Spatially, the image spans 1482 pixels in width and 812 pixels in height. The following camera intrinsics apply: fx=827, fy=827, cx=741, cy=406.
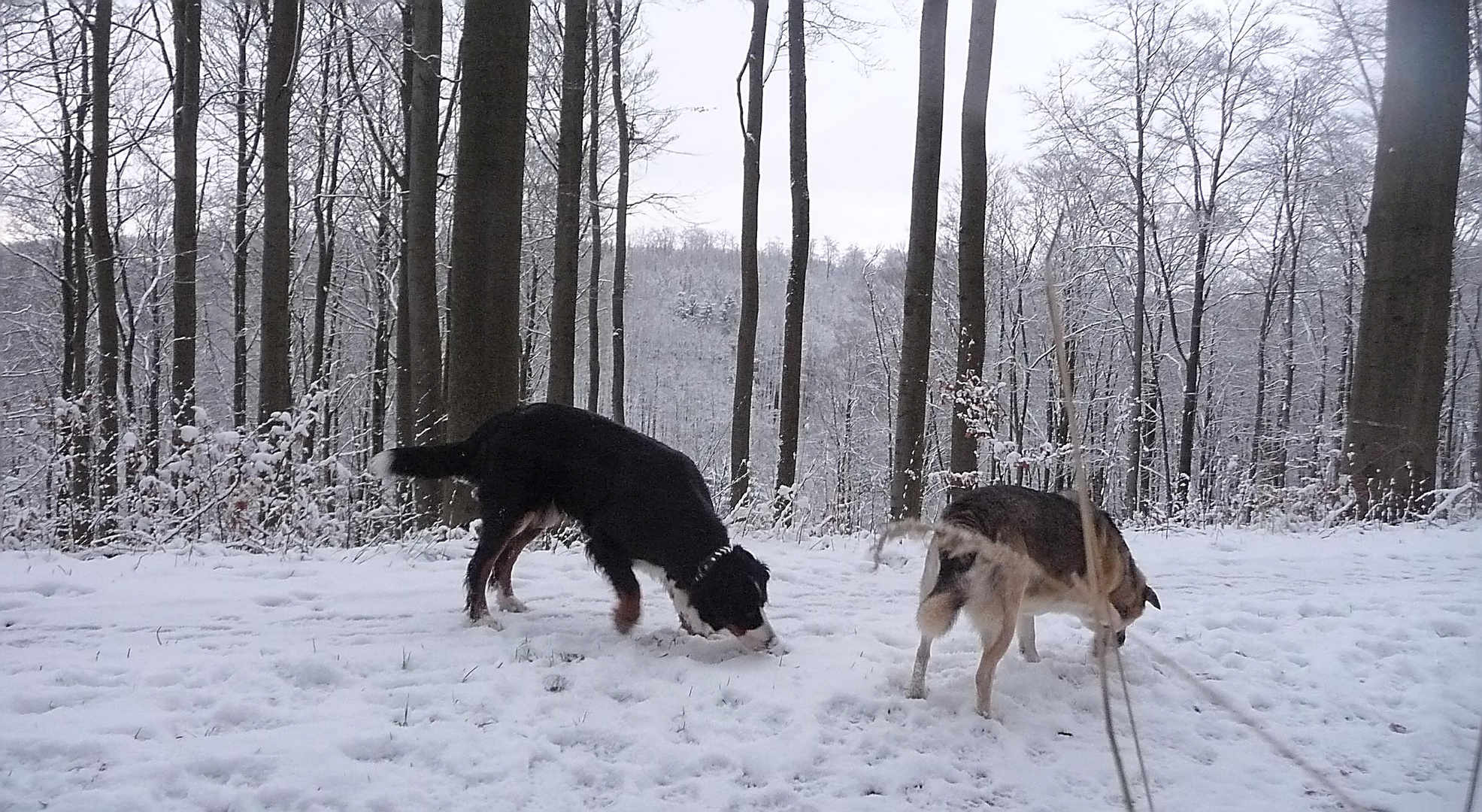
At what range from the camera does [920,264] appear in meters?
10.4

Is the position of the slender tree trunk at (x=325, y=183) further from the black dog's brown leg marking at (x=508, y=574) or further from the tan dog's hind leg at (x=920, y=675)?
the tan dog's hind leg at (x=920, y=675)

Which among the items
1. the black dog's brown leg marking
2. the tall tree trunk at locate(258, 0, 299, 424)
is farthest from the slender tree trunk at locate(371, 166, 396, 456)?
Result: the black dog's brown leg marking

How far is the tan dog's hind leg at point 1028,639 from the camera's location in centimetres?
404

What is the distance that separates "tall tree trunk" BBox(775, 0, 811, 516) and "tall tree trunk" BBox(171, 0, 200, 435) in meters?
8.67

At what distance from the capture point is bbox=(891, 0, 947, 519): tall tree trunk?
10055 millimetres

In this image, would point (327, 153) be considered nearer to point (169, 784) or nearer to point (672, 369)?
point (169, 784)

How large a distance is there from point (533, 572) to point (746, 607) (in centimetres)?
206

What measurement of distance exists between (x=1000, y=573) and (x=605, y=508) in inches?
78.2

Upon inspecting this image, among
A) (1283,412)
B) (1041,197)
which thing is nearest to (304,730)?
(1041,197)

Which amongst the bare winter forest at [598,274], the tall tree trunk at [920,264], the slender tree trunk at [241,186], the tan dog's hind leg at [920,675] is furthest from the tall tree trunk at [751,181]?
the tan dog's hind leg at [920,675]

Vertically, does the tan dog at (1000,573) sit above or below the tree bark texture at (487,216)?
below

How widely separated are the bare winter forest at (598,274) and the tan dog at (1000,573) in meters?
2.06

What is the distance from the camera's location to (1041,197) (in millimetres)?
24750

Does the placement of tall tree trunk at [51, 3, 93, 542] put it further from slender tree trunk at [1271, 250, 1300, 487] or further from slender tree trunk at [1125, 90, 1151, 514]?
slender tree trunk at [1271, 250, 1300, 487]
